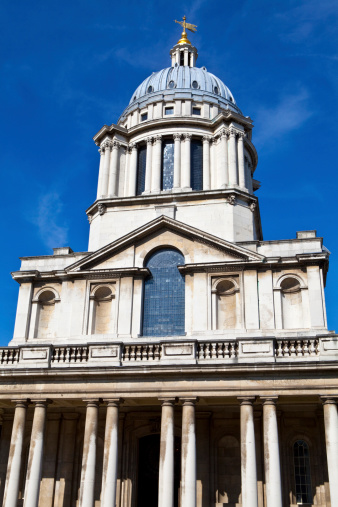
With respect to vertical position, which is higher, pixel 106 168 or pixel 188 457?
pixel 106 168

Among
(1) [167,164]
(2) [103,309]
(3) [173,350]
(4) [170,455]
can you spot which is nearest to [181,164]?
(1) [167,164]

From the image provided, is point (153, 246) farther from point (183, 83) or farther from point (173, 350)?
point (183, 83)

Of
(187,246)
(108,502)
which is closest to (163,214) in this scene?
(187,246)

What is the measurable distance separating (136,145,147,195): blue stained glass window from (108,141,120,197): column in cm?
139

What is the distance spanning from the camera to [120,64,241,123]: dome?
39250mm

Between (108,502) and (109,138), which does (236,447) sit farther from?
(109,138)

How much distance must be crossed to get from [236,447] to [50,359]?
336 inches

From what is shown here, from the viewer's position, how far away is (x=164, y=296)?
28.8 m

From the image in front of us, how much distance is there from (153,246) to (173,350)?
24.7 ft

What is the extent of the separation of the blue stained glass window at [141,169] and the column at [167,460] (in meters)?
16.1

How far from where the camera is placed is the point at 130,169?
118 ft

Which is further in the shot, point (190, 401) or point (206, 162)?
point (206, 162)

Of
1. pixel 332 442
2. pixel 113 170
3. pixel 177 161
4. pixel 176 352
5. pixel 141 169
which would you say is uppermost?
pixel 141 169

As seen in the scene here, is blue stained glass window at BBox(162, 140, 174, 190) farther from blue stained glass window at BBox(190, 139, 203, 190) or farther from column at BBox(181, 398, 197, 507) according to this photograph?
column at BBox(181, 398, 197, 507)
